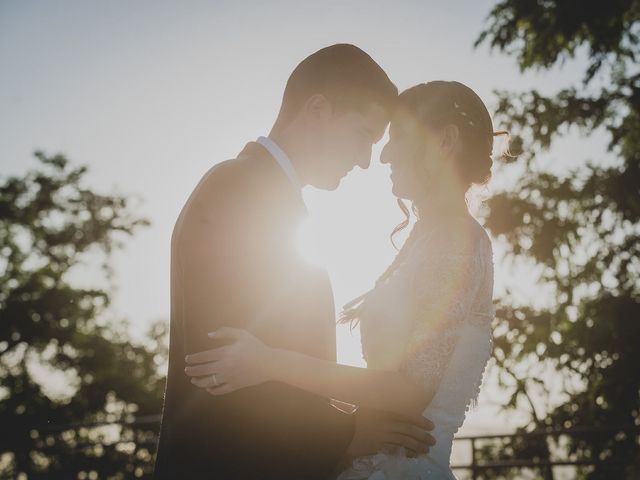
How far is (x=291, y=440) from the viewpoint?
1834 mm

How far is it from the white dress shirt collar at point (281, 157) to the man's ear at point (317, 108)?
0.34m

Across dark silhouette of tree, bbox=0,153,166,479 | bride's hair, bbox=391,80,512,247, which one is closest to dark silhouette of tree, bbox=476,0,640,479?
bride's hair, bbox=391,80,512,247

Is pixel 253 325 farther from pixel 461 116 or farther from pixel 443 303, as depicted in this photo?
pixel 461 116

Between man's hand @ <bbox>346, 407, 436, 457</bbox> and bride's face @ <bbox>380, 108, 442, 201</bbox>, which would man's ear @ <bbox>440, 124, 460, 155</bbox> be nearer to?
bride's face @ <bbox>380, 108, 442, 201</bbox>

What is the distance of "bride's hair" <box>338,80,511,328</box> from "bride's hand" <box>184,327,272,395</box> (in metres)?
1.09

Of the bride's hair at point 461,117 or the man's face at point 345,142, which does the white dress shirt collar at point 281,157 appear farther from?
the bride's hair at point 461,117

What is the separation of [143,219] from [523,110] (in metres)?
19.9

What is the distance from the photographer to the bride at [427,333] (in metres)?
1.85

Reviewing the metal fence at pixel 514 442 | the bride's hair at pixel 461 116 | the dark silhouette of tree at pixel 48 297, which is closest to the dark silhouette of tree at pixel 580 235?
the metal fence at pixel 514 442

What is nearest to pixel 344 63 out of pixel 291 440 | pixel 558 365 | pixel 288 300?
pixel 288 300

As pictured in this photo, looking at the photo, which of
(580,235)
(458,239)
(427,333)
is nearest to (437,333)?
(427,333)

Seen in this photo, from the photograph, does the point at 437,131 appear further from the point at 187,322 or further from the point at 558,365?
the point at 558,365

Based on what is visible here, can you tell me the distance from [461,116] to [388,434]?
1.67 meters

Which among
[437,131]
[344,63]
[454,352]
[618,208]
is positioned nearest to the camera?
[454,352]
